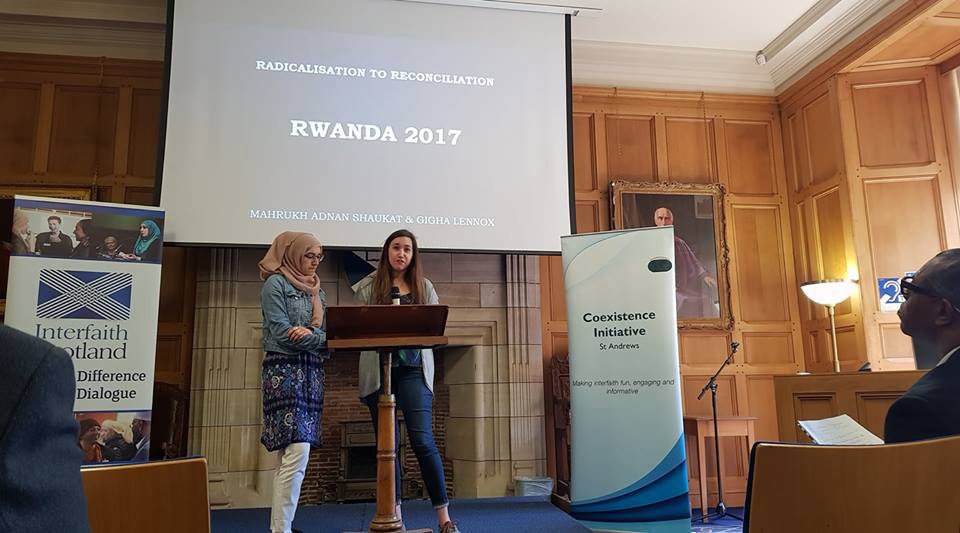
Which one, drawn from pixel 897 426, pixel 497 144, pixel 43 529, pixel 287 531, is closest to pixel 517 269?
pixel 497 144

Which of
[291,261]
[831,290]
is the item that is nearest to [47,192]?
[291,261]

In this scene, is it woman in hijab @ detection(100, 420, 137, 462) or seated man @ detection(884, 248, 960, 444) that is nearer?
seated man @ detection(884, 248, 960, 444)

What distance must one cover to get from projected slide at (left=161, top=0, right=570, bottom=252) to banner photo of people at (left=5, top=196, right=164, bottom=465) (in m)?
0.38

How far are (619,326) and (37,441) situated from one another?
135 inches

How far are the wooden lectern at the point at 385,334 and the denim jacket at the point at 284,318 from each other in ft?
1.04

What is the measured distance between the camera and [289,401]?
A: 2.86 meters

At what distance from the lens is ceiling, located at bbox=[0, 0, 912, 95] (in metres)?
5.00

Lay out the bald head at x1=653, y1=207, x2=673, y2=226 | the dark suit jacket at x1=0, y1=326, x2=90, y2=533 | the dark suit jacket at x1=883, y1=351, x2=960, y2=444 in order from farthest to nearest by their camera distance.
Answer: the bald head at x1=653, y1=207, x2=673, y2=226 < the dark suit jacket at x1=883, y1=351, x2=960, y2=444 < the dark suit jacket at x1=0, y1=326, x2=90, y2=533

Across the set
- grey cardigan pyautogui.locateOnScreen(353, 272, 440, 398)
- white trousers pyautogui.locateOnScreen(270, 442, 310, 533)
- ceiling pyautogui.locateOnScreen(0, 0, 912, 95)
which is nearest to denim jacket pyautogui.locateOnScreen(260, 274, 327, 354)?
grey cardigan pyautogui.locateOnScreen(353, 272, 440, 398)

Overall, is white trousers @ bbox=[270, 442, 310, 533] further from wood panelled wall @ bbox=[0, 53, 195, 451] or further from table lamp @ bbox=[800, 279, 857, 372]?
table lamp @ bbox=[800, 279, 857, 372]

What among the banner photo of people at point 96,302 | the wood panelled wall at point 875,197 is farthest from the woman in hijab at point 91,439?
the wood panelled wall at point 875,197

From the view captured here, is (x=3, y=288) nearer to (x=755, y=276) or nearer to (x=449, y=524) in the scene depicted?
(x=449, y=524)

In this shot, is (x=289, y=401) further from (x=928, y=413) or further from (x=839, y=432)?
(x=928, y=413)

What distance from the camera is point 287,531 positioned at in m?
2.84
